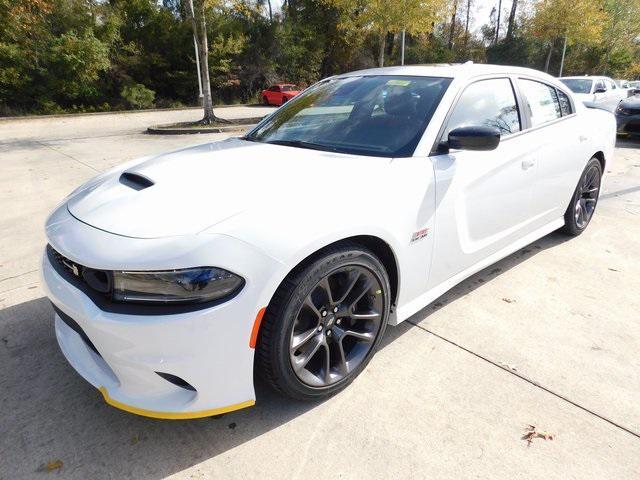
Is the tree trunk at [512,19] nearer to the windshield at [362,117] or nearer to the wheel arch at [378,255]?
the windshield at [362,117]

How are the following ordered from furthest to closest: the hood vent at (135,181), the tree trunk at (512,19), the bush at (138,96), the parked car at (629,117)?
the tree trunk at (512,19), the bush at (138,96), the parked car at (629,117), the hood vent at (135,181)

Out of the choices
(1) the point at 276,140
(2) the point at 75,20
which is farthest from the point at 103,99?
(1) the point at 276,140

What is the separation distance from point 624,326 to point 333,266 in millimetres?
2137

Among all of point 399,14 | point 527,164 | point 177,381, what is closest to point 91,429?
point 177,381

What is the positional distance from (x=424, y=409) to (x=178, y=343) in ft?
4.03

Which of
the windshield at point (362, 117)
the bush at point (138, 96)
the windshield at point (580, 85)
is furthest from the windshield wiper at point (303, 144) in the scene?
the bush at point (138, 96)

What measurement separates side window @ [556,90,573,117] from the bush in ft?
85.5

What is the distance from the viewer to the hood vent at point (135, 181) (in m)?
2.15

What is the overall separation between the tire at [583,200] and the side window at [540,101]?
0.76 meters

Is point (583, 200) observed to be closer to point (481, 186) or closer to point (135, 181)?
point (481, 186)

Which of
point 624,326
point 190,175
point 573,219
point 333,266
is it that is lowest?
point 624,326

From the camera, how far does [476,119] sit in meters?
2.75

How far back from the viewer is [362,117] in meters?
2.75

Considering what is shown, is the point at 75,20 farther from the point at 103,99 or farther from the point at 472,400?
the point at 472,400
